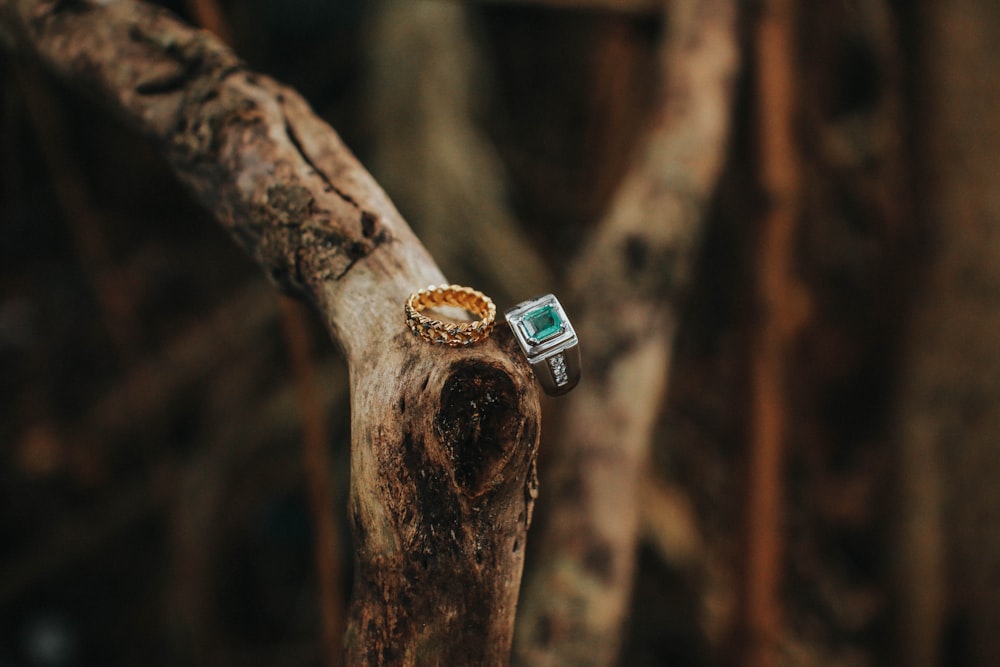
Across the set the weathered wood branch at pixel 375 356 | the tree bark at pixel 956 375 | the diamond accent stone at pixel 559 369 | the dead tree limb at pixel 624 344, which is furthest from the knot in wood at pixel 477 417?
the tree bark at pixel 956 375

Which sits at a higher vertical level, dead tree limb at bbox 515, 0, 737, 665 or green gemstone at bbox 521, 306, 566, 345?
green gemstone at bbox 521, 306, 566, 345

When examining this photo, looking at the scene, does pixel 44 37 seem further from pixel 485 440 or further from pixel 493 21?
pixel 493 21

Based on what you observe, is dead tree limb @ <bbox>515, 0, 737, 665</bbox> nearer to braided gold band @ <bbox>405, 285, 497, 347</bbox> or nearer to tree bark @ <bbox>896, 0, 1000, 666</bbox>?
braided gold band @ <bbox>405, 285, 497, 347</bbox>

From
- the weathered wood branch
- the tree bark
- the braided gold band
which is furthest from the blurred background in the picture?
the braided gold band

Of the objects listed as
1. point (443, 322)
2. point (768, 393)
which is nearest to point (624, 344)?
point (768, 393)

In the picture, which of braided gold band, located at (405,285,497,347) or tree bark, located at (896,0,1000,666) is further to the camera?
tree bark, located at (896,0,1000,666)

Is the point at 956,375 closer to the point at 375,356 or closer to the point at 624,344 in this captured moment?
the point at 624,344
